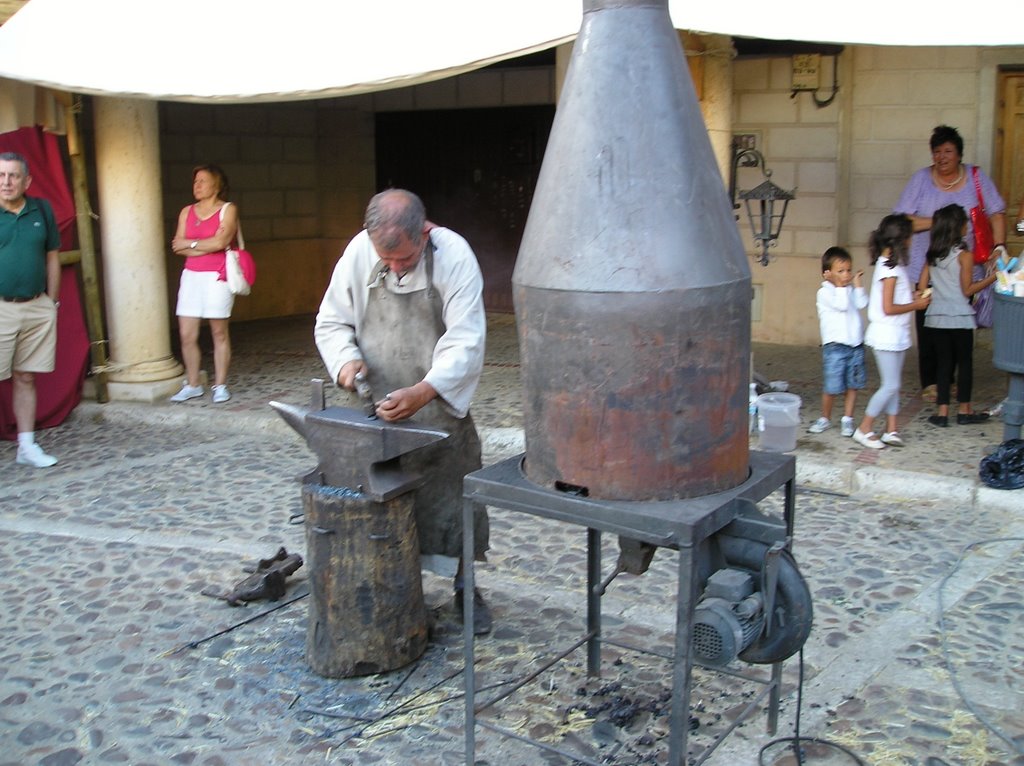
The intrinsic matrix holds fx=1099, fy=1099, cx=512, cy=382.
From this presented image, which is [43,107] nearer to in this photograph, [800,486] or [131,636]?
[131,636]

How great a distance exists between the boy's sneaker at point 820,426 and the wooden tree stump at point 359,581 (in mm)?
3739

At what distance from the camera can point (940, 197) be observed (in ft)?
24.9

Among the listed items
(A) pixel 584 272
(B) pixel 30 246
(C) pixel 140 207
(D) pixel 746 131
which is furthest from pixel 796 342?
(A) pixel 584 272

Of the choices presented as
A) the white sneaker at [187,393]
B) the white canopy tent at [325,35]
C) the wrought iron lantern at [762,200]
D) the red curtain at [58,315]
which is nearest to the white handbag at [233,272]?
the white sneaker at [187,393]

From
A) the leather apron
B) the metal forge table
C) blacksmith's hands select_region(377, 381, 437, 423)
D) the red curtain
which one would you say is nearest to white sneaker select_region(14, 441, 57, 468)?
the red curtain

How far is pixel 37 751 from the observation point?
12.1ft

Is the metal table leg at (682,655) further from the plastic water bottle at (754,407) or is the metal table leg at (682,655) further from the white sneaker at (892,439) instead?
the white sneaker at (892,439)

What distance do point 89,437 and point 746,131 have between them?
6174 millimetres

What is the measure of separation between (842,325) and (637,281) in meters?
4.15

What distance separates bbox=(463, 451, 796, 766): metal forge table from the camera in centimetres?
294

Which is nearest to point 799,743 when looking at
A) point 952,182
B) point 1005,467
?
point 1005,467

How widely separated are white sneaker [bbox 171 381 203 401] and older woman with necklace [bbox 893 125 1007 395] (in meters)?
5.33

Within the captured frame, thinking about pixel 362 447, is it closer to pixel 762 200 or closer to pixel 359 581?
pixel 359 581

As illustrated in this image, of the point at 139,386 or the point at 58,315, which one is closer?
the point at 58,315
